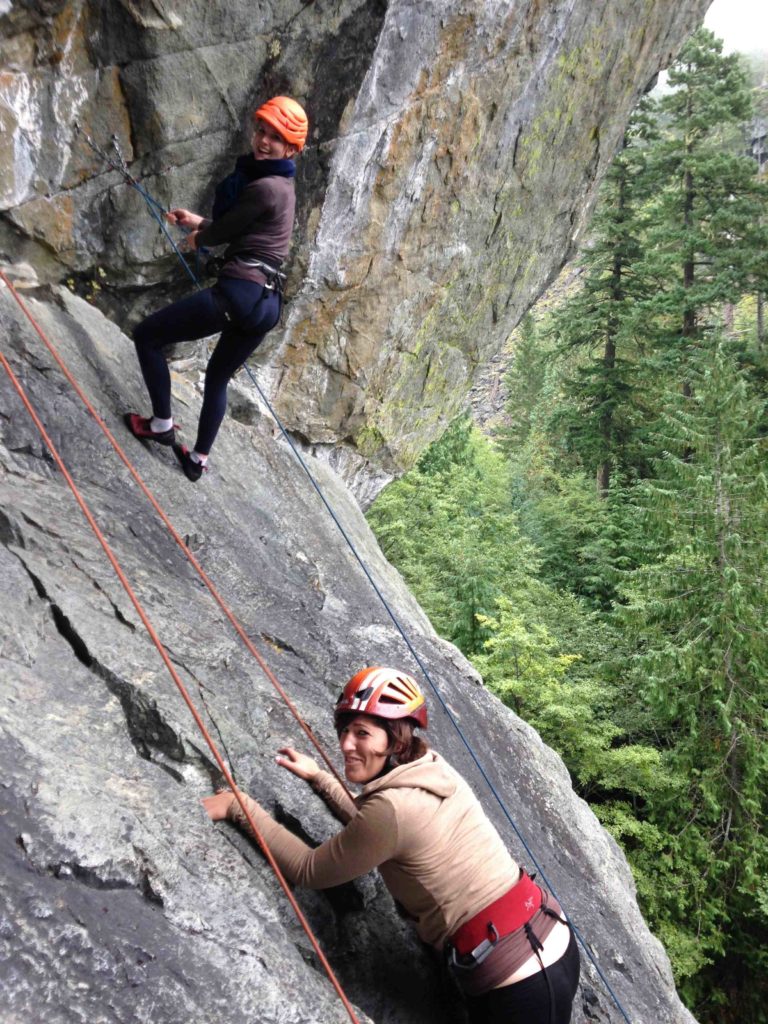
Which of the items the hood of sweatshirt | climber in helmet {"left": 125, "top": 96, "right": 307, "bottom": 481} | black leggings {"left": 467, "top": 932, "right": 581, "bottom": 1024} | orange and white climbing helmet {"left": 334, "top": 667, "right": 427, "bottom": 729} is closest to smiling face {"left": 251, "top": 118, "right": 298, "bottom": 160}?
climber in helmet {"left": 125, "top": 96, "right": 307, "bottom": 481}

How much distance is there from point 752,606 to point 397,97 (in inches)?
357

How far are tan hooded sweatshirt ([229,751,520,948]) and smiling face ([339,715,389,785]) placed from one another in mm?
78

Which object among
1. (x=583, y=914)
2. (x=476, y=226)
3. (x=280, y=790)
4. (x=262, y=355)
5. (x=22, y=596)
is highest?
(x=476, y=226)

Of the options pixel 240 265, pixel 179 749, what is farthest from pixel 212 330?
pixel 179 749

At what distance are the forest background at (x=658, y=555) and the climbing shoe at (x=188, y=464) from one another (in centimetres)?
754

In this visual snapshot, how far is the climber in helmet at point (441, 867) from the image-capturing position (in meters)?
2.74

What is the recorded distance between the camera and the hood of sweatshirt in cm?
280

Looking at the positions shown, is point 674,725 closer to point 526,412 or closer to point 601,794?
point 601,794

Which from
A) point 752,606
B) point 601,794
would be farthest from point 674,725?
point 752,606

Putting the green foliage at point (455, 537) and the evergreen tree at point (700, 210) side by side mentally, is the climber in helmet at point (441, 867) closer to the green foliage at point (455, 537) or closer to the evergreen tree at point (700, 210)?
the green foliage at point (455, 537)

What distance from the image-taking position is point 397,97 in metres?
7.53

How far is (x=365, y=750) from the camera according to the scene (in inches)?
117

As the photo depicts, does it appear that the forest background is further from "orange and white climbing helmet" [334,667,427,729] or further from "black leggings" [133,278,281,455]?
"orange and white climbing helmet" [334,667,427,729]

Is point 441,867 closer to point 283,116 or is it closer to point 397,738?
point 397,738
